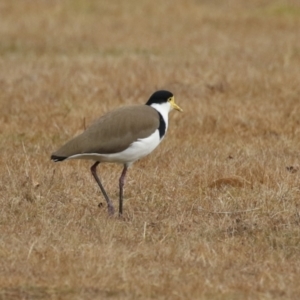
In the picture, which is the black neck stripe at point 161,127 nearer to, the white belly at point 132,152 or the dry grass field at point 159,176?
the white belly at point 132,152

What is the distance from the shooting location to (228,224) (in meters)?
6.91

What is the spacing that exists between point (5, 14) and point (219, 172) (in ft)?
44.5

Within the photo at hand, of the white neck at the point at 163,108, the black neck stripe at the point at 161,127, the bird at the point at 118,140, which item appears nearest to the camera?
the bird at the point at 118,140

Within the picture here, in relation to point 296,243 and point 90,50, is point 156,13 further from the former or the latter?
point 296,243

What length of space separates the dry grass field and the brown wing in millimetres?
502

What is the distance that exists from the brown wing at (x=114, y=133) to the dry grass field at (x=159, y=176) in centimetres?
50

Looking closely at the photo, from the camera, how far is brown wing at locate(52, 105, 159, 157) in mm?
7090

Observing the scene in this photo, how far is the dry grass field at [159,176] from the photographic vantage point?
19.0ft

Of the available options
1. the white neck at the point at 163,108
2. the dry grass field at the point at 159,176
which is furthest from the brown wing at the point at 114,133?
the dry grass field at the point at 159,176

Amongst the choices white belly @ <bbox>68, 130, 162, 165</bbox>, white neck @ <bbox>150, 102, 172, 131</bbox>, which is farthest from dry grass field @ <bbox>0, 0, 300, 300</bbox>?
white neck @ <bbox>150, 102, 172, 131</bbox>

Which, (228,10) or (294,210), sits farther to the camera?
(228,10)

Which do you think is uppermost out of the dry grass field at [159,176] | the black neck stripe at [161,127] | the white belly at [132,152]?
the black neck stripe at [161,127]

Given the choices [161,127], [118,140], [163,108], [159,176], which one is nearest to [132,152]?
[118,140]

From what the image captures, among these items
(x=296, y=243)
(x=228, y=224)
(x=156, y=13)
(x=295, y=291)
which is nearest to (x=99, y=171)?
(x=228, y=224)
